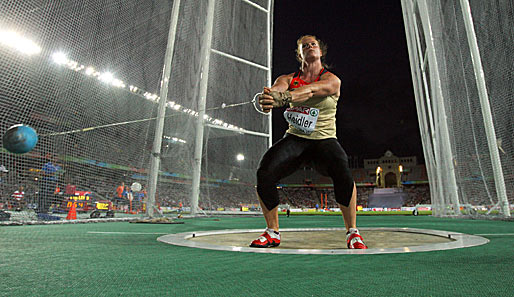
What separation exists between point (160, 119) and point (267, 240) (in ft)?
19.1

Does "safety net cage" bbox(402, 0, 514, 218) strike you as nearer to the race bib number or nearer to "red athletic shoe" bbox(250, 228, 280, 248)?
the race bib number

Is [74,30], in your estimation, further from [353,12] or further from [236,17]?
[353,12]

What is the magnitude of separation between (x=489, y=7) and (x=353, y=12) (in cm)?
2301

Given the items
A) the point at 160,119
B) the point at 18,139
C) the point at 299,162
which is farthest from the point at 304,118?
the point at 160,119

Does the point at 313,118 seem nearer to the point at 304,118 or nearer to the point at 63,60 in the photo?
the point at 304,118

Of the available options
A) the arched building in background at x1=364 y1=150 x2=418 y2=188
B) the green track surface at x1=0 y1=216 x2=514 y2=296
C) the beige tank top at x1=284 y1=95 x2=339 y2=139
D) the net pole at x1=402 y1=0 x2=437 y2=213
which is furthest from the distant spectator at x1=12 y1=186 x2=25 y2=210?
the arched building in background at x1=364 y1=150 x2=418 y2=188

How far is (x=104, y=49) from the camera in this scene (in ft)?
19.9

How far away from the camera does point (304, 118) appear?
263 centimetres

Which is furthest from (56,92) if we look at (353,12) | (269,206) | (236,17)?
(353,12)

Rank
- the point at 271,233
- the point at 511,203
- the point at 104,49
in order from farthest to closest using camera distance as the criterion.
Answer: the point at 511,203, the point at 104,49, the point at 271,233

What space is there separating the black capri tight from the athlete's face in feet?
2.41

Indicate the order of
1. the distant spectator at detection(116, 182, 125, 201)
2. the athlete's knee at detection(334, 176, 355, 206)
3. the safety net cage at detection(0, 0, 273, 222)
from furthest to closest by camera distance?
the distant spectator at detection(116, 182, 125, 201)
the safety net cage at detection(0, 0, 273, 222)
the athlete's knee at detection(334, 176, 355, 206)

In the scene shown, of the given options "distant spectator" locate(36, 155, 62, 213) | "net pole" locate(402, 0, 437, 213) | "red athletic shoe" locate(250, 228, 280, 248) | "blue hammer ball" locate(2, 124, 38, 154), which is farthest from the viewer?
"net pole" locate(402, 0, 437, 213)

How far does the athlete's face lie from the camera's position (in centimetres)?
284
